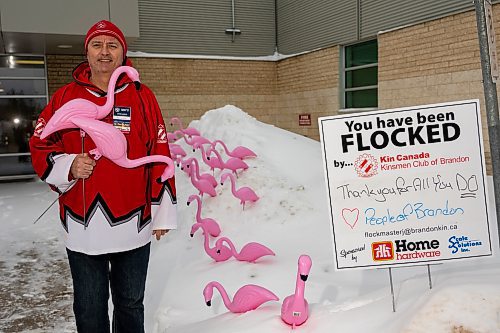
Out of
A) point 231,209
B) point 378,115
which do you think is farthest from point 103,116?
point 231,209

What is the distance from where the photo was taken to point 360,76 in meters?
11.6

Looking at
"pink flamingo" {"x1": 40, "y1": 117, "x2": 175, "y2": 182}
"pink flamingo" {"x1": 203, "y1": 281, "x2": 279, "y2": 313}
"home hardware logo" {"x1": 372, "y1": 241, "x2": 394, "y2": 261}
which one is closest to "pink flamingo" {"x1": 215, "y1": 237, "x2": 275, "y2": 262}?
"pink flamingo" {"x1": 203, "y1": 281, "x2": 279, "y2": 313}

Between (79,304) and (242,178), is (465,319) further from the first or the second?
(242,178)

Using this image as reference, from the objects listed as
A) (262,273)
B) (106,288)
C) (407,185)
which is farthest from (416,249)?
(262,273)

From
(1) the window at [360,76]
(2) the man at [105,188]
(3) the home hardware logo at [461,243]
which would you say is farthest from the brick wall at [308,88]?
(2) the man at [105,188]

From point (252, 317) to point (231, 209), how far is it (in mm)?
3536

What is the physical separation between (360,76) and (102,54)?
33.3 feet

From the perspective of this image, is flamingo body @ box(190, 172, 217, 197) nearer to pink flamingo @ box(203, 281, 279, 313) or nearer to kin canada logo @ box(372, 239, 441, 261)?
pink flamingo @ box(203, 281, 279, 313)

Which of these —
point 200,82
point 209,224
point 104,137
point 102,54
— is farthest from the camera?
point 200,82

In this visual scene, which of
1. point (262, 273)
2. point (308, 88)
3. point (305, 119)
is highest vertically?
point (308, 88)

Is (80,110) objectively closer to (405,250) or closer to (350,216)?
(350,216)

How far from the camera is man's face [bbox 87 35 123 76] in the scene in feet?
7.22

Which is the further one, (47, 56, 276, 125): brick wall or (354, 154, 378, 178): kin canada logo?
(47, 56, 276, 125): brick wall

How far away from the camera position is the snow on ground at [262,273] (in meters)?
2.27
